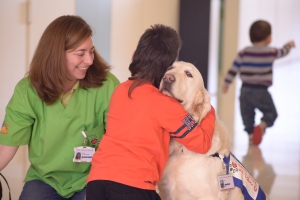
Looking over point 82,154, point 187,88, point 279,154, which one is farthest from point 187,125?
point 279,154

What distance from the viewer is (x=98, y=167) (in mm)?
2295

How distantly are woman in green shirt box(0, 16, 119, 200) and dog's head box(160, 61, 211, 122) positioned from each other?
0.53 metres

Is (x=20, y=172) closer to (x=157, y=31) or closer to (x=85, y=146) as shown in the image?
(x=85, y=146)

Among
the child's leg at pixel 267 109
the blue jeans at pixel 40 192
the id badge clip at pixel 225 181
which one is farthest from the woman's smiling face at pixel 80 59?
the child's leg at pixel 267 109

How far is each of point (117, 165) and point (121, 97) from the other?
325mm

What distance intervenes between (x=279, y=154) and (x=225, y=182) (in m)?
3.38

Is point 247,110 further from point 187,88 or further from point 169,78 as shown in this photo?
point 169,78

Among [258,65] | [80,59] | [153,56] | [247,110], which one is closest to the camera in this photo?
[153,56]

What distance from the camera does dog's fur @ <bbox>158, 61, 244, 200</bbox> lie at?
2.39 m

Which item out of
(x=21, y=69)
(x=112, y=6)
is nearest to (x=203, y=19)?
(x=112, y=6)

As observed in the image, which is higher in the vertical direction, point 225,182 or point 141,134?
point 141,134

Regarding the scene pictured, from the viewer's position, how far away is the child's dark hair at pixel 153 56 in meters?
2.35

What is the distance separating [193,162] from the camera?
2.50 m

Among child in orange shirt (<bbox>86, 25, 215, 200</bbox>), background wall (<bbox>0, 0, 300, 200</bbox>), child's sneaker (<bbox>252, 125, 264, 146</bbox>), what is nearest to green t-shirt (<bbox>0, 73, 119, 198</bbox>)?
child in orange shirt (<bbox>86, 25, 215, 200</bbox>)
